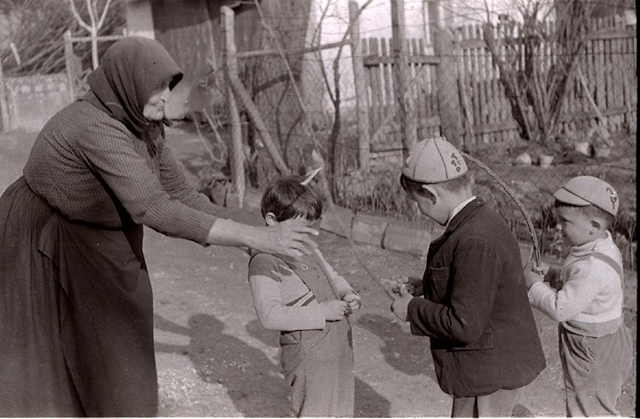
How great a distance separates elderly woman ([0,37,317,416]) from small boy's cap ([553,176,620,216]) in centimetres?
112

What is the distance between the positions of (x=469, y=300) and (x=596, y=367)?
985 millimetres

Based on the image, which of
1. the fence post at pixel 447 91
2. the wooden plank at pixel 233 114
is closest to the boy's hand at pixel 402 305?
the wooden plank at pixel 233 114

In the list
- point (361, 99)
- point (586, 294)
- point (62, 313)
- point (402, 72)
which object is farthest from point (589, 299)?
point (361, 99)

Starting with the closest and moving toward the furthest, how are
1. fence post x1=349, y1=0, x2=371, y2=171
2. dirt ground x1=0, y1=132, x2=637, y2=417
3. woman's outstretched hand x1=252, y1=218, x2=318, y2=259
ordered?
woman's outstretched hand x1=252, y1=218, x2=318, y2=259, dirt ground x1=0, y1=132, x2=637, y2=417, fence post x1=349, y1=0, x2=371, y2=171

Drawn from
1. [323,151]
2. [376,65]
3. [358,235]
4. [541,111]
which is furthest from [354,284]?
[541,111]

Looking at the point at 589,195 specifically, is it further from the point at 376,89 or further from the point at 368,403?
the point at 376,89

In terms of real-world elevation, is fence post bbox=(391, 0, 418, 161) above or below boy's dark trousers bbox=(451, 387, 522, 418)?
above

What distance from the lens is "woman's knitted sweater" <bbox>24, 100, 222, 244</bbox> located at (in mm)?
3098

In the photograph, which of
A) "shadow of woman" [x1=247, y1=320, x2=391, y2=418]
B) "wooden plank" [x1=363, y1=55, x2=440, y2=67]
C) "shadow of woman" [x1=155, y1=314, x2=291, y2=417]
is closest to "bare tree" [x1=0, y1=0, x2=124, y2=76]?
"wooden plank" [x1=363, y1=55, x2=440, y2=67]

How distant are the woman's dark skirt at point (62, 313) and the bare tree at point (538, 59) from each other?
7.45 m

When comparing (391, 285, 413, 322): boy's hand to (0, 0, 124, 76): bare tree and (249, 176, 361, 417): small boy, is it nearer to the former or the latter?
(249, 176, 361, 417): small boy

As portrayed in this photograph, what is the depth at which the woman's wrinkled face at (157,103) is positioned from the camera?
321 cm

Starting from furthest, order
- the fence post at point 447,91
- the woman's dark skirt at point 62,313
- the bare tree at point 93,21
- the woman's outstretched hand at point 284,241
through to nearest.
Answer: the bare tree at point 93,21, the fence post at point 447,91, the woman's dark skirt at point 62,313, the woman's outstretched hand at point 284,241

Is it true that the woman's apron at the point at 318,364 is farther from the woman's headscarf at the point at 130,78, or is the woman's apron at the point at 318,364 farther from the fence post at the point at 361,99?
the fence post at the point at 361,99
